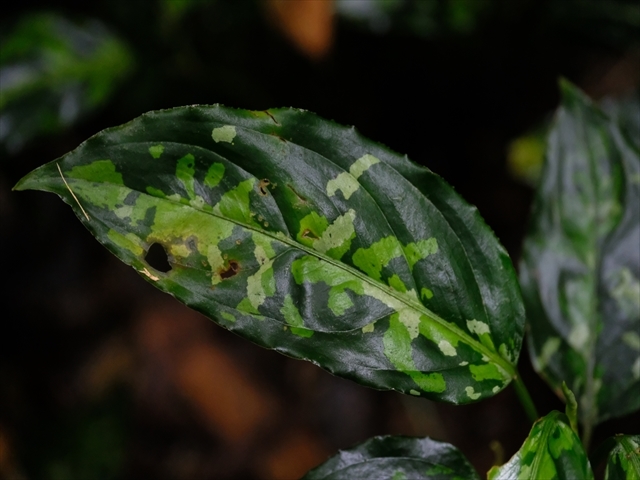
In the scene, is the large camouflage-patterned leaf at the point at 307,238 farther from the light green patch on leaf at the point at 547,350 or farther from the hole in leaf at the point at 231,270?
the light green patch on leaf at the point at 547,350

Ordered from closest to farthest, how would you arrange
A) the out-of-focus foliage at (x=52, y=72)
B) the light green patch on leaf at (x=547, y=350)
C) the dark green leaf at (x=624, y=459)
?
the dark green leaf at (x=624, y=459)
the light green patch on leaf at (x=547, y=350)
the out-of-focus foliage at (x=52, y=72)

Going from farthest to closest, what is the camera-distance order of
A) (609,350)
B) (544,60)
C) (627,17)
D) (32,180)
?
(544,60) → (627,17) → (609,350) → (32,180)

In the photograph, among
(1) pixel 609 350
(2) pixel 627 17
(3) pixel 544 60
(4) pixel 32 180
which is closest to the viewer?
(4) pixel 32 180

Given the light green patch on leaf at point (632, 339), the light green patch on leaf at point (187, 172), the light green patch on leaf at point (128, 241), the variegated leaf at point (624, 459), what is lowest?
the variegated leaf at point (624, 459)

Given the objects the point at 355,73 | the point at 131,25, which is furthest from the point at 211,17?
the point at 355,73

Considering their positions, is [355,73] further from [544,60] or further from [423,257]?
[423,257]

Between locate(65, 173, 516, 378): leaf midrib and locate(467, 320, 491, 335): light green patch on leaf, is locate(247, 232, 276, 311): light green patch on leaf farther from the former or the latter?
locate(467, 320, 491, 335): light green patch on leaf

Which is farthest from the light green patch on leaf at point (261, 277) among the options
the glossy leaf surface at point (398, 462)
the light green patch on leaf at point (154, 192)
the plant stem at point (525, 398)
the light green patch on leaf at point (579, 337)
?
the light green patch on leaf at point (579, 337)
